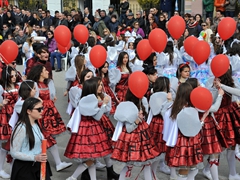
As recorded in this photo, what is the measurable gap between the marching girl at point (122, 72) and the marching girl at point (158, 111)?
7.54ft

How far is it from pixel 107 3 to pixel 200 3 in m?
5.56

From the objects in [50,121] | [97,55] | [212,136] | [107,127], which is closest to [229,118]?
[212,136]

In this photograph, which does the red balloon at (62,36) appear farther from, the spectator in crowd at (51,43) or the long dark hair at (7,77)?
the spectator in crowd at (51,43)

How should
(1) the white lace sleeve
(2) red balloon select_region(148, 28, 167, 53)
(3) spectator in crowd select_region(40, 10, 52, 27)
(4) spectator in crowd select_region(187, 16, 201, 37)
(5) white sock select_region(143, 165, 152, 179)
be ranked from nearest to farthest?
(1) the white lace sleeve → (5) white sock select_region(143, 165, 152, 179) → (2) red balloon select_region(148, 28, 167, 53) → (4) spectator in crowd select_region(187, 16, 201, 37) → (3) spectator in crowd select_region(40, 10, 52, 27)

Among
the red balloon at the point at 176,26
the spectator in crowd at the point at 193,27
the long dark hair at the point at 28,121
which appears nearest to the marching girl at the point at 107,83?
the red balloon at the point at 176,26

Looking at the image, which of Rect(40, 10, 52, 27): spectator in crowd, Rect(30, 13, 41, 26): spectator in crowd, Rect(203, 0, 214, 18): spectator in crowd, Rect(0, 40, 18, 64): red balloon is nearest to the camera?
Rect(0, 40, 18, 64): red balloon

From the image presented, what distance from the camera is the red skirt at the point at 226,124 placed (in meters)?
5.70

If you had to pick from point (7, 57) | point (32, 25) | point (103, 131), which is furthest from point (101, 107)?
point (32, 25)

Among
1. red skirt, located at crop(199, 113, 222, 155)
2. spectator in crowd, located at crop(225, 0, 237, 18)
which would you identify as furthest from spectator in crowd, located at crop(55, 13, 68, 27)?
red skirt, located at crop(199, 113, 222, 155)

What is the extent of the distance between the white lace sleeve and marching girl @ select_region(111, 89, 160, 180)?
47.9 inches

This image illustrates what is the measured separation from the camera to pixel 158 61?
326 inches

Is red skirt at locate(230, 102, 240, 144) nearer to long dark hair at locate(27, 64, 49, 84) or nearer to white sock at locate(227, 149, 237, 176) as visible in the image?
white sock at locate(227, 149, 237, 176)

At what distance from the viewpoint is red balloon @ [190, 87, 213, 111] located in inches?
189

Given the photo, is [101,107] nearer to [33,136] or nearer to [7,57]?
[33,136]
